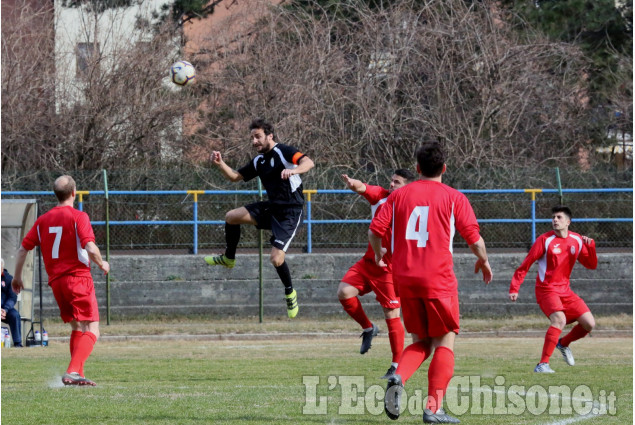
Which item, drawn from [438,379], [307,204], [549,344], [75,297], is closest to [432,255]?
[438,379]

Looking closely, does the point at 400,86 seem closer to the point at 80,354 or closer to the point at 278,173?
the point at 278,173

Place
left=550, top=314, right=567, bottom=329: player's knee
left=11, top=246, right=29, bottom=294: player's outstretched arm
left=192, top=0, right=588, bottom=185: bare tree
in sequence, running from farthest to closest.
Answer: left=192, top=0, right=588, bottom=185: bare tree → left=550, top=314, right=567, bottom=329: player's knee → left=11, top=246, right=29, bottom=294: player's outstretched arm

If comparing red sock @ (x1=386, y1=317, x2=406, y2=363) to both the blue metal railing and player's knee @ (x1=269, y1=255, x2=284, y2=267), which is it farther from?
the blue metal railing

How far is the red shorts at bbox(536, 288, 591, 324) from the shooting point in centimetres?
1202

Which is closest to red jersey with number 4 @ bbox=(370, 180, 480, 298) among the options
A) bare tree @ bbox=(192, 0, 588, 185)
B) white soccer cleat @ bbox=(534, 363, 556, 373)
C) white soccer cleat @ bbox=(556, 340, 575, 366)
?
white soccer cleat @ bbox=(534, 363, 556, 373)

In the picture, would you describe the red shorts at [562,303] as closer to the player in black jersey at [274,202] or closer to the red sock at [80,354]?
the player in black jersey at [274,202]

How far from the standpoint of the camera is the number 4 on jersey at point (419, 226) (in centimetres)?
689

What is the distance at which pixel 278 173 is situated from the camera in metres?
10.7

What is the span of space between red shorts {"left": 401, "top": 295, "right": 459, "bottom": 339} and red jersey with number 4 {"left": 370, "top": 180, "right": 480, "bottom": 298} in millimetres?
54

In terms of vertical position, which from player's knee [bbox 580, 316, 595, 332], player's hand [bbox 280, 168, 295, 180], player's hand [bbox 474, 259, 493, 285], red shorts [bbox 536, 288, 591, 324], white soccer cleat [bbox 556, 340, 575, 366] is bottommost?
white soccer cleat [bbox 556, 340, 575, 366]

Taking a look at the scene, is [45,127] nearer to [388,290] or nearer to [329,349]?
[329,349]

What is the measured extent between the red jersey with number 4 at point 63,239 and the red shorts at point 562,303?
562 cm

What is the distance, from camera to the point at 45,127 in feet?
76.5

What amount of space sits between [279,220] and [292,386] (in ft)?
6.80
